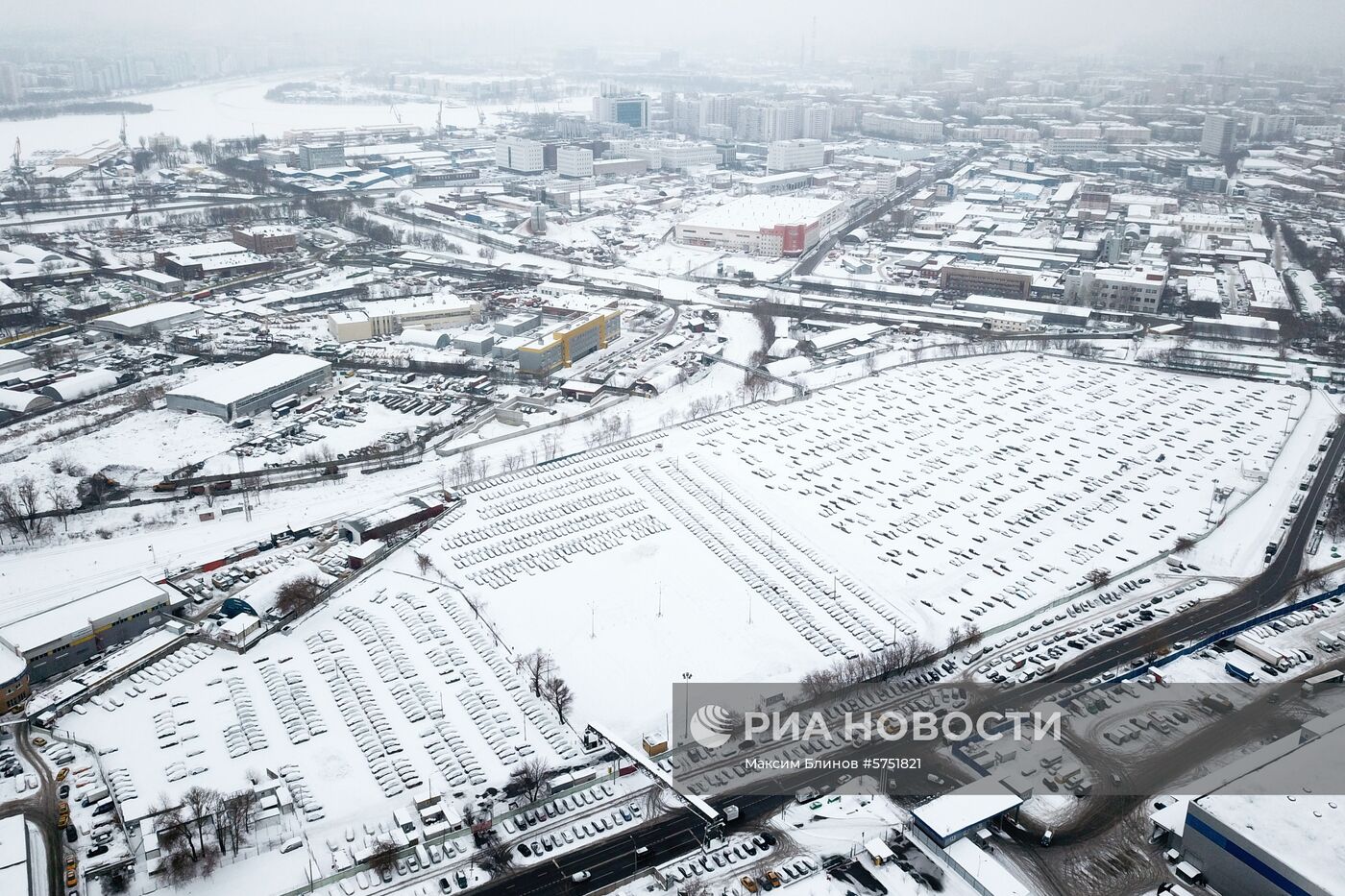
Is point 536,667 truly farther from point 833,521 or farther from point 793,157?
point 793,157

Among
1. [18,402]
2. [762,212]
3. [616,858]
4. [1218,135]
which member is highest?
[1218,135]

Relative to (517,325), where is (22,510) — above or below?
below

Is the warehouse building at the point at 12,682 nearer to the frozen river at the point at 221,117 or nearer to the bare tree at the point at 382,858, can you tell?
the bare tree at the point at 382,858

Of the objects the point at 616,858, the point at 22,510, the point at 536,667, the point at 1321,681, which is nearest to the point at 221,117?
the point at 22,510

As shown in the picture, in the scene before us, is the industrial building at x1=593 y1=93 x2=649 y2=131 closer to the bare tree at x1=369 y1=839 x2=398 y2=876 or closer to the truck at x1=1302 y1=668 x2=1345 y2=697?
the truck at x1=1302 y1=668 x2=1345 y2=697

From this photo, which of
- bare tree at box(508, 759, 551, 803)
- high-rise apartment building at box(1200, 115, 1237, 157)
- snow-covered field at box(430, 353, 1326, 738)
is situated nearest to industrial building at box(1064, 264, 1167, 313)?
snow-covered field at box(430, 353, 1326, 738)

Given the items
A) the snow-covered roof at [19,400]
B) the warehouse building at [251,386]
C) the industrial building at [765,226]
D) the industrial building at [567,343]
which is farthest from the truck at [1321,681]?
the industrial building at [765,226]

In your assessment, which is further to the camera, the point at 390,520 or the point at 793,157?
the point at 793,157
